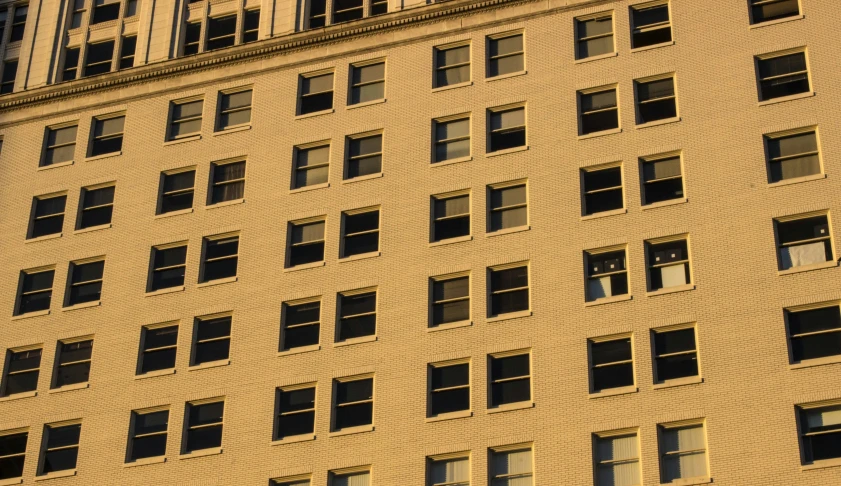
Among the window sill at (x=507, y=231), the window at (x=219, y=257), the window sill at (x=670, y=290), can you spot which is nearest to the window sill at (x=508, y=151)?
Result: the window sill at (x=507, y=231)

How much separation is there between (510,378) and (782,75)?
14652 millimetres

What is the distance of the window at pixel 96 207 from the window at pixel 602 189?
62.6 ft

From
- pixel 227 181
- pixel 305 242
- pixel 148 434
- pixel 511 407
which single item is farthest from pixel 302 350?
pixel 227 181

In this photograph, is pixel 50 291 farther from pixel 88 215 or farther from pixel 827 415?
pixel 827 415

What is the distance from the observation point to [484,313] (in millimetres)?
52562

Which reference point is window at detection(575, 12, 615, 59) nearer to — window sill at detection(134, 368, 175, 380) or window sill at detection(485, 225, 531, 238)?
window sill at detection(485, 225, 531, 238)

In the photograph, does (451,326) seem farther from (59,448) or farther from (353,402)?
(59,448)

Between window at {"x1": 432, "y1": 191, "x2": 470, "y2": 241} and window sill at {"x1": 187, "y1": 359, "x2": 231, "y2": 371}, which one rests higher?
window at {"x1": 432, "y1": 191, "x2": 470, "y2": 241}

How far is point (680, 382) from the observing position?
160 ft

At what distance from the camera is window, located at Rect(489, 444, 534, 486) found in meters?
49.2

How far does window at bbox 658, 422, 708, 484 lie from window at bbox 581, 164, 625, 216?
874 centimetres

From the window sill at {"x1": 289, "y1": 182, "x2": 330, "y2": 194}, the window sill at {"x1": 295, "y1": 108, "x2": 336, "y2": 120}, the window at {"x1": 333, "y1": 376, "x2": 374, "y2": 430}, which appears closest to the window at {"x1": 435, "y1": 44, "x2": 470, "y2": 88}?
the window sill at {"x1": 295, "y1": 108, "x2": 336, "y2": 120}

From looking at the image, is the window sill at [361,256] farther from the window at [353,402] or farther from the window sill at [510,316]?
the window sill at [510,316]

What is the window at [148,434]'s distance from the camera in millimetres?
53844
